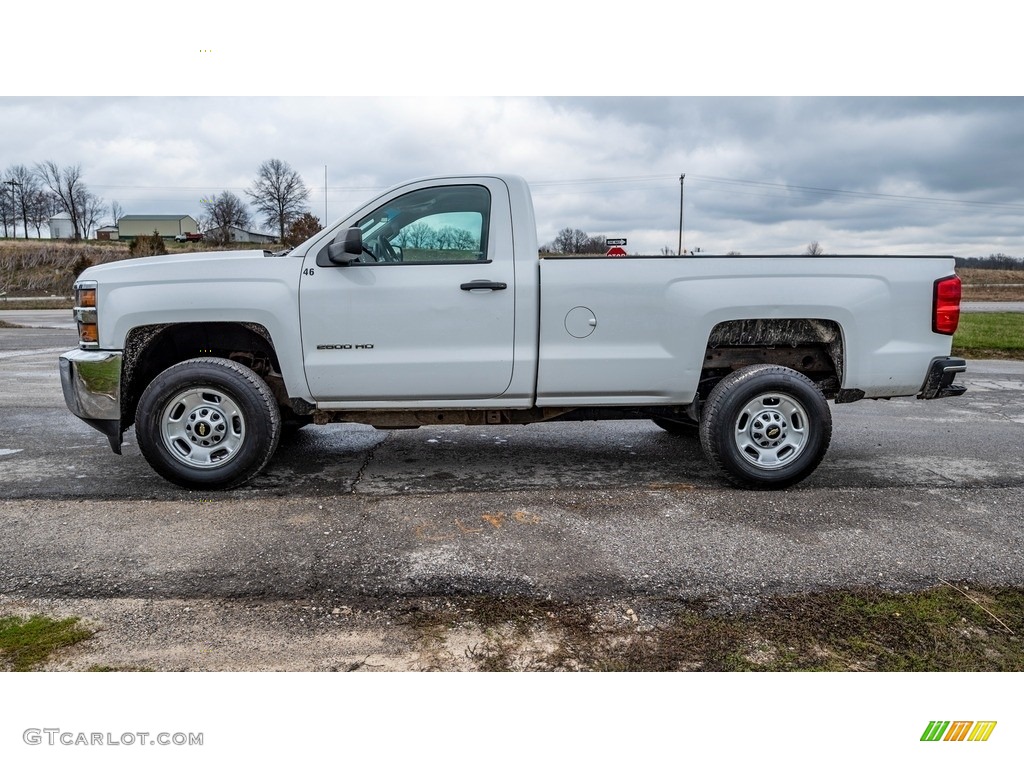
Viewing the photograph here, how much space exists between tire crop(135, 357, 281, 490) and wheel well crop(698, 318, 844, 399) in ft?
9.63

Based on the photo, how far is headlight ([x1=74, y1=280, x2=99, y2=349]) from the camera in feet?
15.8

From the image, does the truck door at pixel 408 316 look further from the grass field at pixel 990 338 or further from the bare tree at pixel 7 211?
the bare tree at pixel 7 211

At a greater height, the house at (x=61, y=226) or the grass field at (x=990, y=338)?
the house at (x=61, y=226)

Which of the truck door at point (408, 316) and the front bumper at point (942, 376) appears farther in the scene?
the front bumper at point (942, 376)

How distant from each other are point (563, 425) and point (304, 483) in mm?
2716

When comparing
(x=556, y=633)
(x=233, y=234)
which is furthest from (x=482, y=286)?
(x=233, y=234)

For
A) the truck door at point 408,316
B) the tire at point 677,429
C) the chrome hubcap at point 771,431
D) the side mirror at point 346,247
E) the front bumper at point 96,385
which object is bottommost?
the tire at point 677,429

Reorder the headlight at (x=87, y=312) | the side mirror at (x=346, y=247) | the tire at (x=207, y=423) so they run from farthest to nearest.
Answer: the headlight at (x=87, y=312) < the tire at (x=207, y=423) < the side mirror at (x=346, y=247)

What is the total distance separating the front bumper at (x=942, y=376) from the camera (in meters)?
4.88

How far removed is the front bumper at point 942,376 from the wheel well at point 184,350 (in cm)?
428

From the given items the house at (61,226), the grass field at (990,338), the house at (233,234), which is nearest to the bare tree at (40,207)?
the house at (61,226)

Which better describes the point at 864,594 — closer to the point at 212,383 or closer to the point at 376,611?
the point at 376,611

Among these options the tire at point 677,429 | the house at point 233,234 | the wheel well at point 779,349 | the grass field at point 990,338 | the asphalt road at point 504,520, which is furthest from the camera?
the house at point 233,234

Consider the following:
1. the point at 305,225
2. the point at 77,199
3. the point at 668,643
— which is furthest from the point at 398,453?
the point at 77,199
